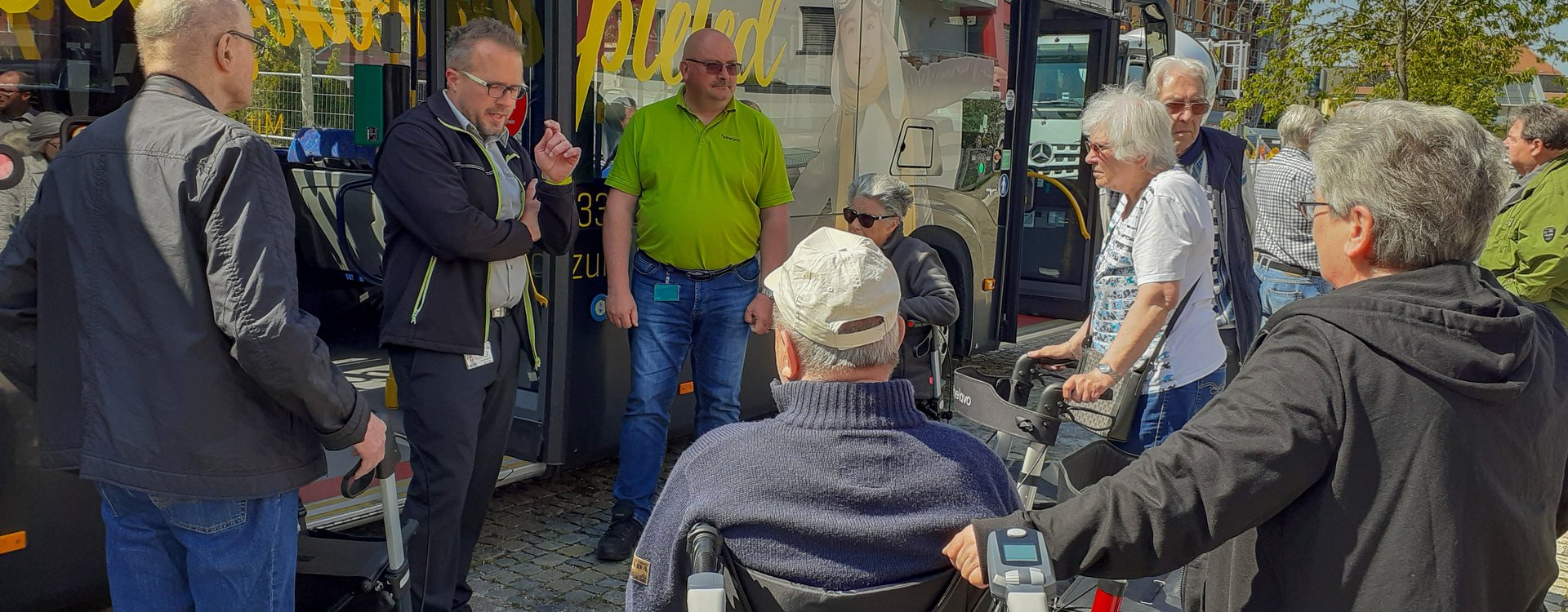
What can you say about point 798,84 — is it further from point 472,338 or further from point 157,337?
point 157,337

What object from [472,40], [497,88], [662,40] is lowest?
[497,88]

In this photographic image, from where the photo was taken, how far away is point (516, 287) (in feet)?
11.1

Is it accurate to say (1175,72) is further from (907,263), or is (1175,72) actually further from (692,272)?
(692,272)

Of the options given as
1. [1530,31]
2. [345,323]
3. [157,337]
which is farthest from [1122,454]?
[1530,31]

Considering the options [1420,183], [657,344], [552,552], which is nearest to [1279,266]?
[657,344]

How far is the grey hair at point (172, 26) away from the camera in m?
2.19

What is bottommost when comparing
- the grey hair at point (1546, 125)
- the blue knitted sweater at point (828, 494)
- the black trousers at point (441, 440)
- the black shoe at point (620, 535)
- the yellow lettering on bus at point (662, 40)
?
the black shoe at point (620, 535)

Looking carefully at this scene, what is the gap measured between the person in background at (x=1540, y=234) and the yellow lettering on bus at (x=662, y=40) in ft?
9.59

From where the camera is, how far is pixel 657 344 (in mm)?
4238

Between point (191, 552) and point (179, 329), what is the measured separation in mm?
420

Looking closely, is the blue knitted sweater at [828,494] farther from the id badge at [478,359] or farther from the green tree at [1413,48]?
the green tree at [1413,48]

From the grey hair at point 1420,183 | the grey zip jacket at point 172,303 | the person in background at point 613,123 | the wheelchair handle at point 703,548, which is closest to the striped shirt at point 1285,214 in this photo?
the person in background at point 613,123

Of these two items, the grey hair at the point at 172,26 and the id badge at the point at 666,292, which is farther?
the id badge at the point at 666,292

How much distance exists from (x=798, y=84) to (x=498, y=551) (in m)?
2.24
